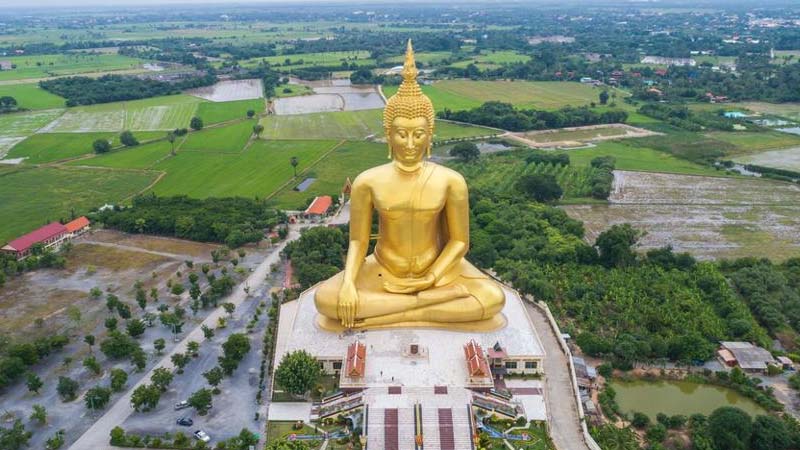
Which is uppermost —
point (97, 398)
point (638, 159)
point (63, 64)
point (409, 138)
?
point (409, 138)

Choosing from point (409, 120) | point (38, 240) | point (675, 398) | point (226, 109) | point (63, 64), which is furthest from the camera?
point (63, 64)

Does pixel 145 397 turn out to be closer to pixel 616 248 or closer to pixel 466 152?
pixel 616 248

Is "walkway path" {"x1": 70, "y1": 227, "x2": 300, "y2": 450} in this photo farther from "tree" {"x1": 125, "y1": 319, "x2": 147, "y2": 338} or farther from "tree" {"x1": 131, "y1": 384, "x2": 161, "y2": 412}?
"tree" {"x1": 125, "y1": 319, "x2": 147, "y2": 338}

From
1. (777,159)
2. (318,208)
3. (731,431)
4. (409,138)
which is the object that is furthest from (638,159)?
(409,138)

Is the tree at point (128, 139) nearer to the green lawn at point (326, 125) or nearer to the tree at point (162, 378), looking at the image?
the green lawn at point (326, 125)

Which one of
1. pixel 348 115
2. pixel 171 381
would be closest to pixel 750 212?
pixel 171 381

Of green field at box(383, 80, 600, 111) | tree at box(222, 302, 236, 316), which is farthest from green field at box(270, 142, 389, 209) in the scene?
green field at box(383, 80, 600, 111)
